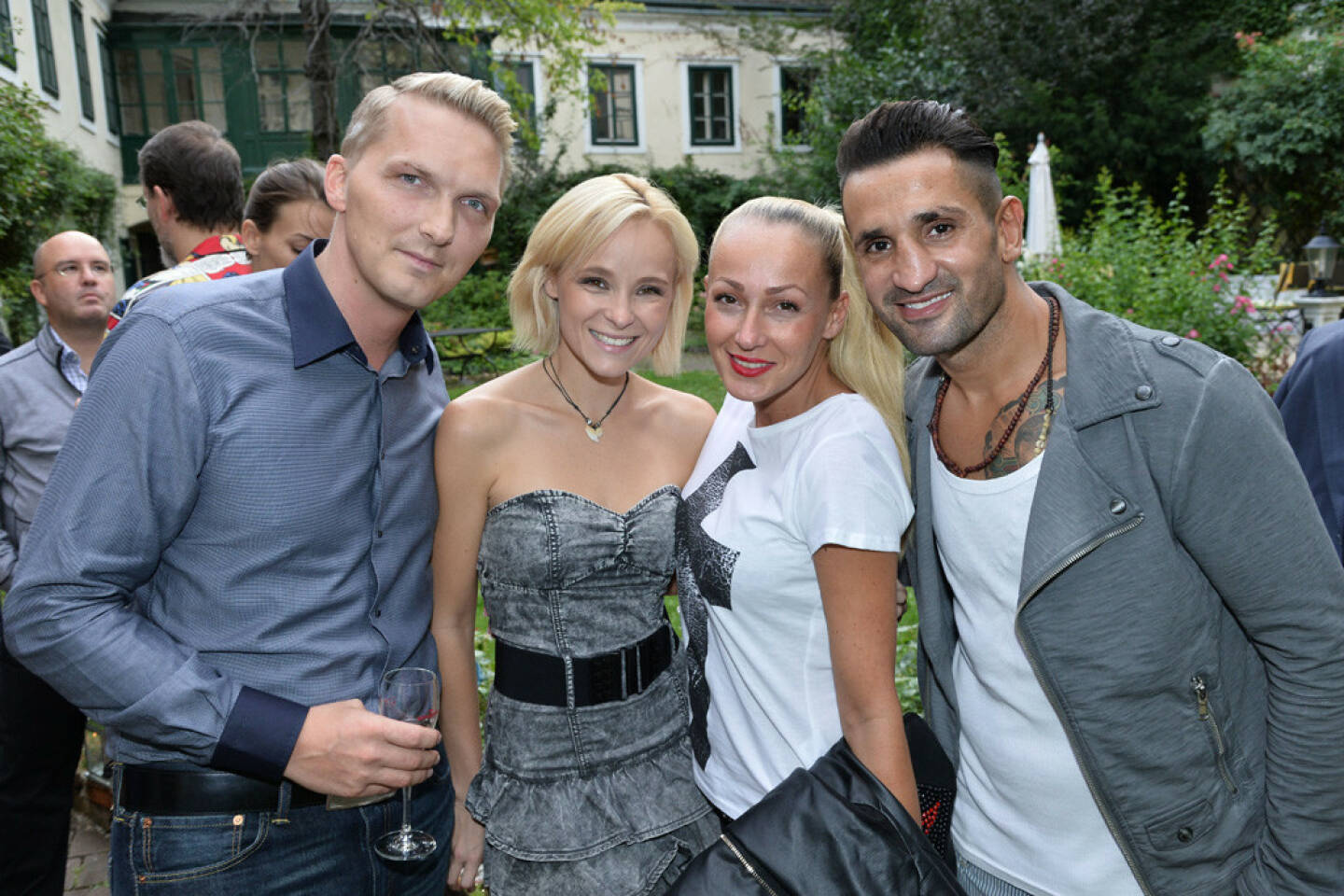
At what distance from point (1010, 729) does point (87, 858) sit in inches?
156

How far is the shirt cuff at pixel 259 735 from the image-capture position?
1834 mm

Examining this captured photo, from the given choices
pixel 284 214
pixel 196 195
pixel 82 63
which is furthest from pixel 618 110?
pixel 196 195

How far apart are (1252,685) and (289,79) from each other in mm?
25140

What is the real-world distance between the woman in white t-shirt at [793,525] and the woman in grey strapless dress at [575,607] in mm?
130

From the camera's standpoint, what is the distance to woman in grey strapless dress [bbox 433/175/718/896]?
7.88ft

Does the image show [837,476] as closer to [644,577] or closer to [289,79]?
[644,577]

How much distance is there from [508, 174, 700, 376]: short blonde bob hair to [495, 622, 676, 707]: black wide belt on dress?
879mm

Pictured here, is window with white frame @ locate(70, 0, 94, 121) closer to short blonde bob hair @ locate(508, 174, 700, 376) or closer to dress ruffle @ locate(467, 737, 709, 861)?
short blonde bob hair @ locate(508, 174, 700, 376)

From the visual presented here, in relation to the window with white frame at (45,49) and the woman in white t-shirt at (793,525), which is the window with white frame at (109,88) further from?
the woman in white t-shirt at (793,525)

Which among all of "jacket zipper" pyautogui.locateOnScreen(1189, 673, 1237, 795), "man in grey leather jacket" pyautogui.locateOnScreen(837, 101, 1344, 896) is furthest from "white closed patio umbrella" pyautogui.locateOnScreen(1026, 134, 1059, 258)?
"jacket zipper" pyautogui.locateOnScreen(1189, 673, 1237, 795)

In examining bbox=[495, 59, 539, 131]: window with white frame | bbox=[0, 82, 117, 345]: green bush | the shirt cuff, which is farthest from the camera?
bbox=[495, 59, 539, 131]: window with white frame

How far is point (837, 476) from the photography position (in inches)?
81.3

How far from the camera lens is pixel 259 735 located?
185cm

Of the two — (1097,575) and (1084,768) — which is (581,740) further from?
(1097,575)
